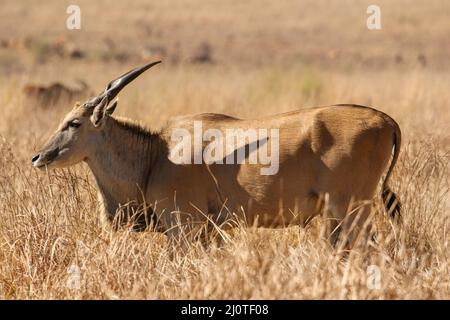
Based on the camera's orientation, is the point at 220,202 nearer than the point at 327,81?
Yes

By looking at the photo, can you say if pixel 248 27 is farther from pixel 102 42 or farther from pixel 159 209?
pixel 159 209

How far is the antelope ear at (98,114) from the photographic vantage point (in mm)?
7527

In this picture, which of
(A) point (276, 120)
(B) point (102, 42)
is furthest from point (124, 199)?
(B) point (102, 42)

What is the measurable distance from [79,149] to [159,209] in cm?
80

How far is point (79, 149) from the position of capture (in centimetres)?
757

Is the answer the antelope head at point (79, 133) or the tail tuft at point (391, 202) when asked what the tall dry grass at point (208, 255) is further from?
the antelope head at point (79, 133)

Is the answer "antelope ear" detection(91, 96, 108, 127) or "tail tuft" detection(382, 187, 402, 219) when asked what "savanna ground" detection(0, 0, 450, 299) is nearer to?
"tail tuft" detection(382, 187, 402, 219)

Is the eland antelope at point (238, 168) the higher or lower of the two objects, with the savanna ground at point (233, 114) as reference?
higher

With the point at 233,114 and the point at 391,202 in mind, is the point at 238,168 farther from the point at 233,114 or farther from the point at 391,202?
the point at 233,114

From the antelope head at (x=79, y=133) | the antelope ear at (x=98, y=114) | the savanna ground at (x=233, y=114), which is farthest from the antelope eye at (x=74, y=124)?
the savanna ground at (x=233, y=114)

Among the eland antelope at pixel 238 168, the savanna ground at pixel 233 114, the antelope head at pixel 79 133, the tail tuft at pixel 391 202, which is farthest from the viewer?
the antelope head at pixel 79 133

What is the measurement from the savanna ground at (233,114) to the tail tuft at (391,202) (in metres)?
0.12

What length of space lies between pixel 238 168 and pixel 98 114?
1.17 m

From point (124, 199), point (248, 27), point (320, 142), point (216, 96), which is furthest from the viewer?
point (248, 27)
